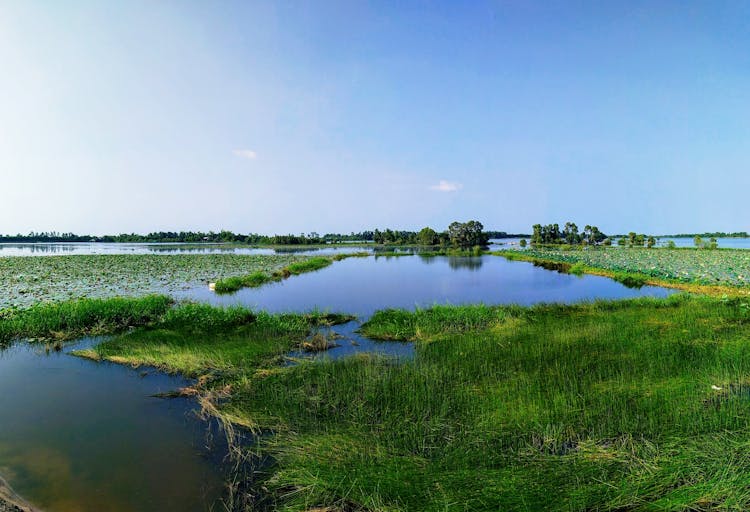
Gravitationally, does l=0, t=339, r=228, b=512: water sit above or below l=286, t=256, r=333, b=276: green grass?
below

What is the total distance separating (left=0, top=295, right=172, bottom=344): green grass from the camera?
10.5 m

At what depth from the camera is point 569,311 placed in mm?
12594

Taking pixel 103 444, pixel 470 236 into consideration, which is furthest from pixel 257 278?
pixel 470 236

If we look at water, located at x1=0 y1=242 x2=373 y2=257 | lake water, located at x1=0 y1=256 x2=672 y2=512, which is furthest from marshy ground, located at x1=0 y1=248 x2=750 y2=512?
water, located at x1=0 y1=242 x2=373 y2=257

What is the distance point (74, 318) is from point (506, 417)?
1286 cm

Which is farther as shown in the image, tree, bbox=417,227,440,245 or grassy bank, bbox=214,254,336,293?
tree, bbox=417,227,440,245

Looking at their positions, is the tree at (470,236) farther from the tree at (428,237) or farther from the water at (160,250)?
the water at (160,250)

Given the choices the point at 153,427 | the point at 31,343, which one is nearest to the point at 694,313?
the point at 153,427

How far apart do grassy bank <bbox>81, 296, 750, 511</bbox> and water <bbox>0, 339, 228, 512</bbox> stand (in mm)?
A: 738

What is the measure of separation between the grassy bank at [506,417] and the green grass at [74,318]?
8.06ft

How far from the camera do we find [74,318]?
11.1 metres

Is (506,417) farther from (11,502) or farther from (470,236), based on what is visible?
(470,236)

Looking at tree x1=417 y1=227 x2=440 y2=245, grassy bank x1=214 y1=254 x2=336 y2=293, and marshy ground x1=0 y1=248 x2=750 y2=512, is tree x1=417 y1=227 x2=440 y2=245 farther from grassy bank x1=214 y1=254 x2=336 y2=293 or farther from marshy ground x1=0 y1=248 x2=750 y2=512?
marshy ground x1=0 y1=248 x2=750 y2=512

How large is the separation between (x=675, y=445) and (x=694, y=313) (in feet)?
30.7
